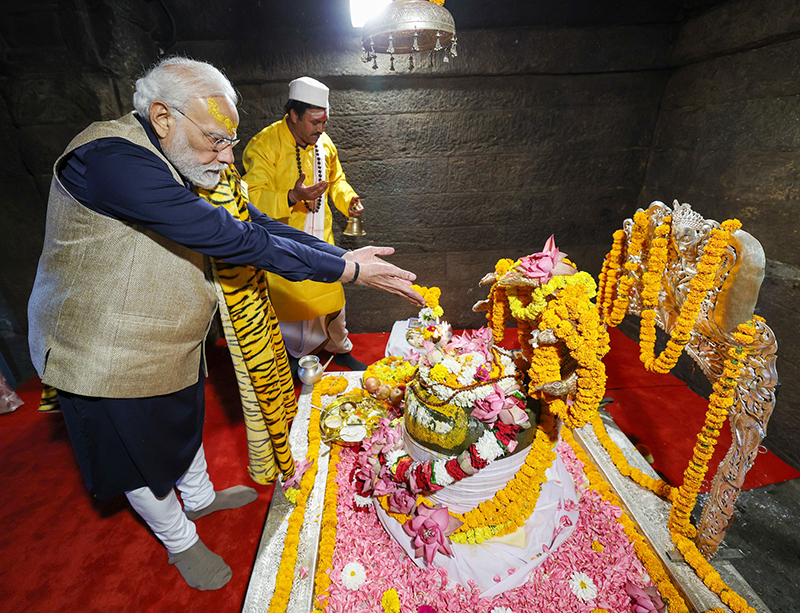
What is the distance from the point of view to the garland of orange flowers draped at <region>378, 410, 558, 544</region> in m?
1.77

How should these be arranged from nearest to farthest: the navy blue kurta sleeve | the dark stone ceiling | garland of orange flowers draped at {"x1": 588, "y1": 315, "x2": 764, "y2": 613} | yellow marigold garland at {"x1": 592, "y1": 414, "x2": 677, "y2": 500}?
1. the navy blue kurta sleeve
2. garland of orange flowers draped at {"x1": 588, "y1": 315, "x2": 764, "y2": 613}
3. yellow marigold garland at {"x1": 592, "y1": 414, "x2": 677, "y2": 500}
4. the dark stone ceiling

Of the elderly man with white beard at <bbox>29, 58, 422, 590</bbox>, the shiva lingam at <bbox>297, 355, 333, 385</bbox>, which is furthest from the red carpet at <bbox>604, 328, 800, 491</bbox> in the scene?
the elderly man with white beard at <bbox>29, 58, 422, 590</bbox>

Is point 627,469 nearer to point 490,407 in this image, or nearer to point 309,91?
point 490,407

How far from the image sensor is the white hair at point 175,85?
1.40 metres

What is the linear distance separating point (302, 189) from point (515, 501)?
2.64 m

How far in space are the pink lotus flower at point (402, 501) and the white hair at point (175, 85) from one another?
196 centimetres

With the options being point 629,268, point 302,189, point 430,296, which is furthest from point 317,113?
point 629,268

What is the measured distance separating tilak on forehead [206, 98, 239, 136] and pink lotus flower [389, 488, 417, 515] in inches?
72.4

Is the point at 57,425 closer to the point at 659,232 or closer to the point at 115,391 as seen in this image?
the point at 115,391

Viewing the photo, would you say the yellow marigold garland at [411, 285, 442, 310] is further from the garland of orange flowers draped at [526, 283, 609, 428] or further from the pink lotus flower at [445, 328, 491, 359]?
the garland of orange flowers draped at [526, 283, 609, 428]

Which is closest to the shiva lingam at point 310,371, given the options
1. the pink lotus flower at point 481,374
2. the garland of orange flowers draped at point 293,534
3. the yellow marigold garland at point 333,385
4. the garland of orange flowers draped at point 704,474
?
the yellow marigold garland at point 333,385

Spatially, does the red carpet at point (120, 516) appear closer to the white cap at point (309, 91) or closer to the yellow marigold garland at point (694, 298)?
the yellow marigold garland at point (694, 298)

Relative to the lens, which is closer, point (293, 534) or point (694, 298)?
point (694, 298)

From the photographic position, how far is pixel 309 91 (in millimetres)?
2885
